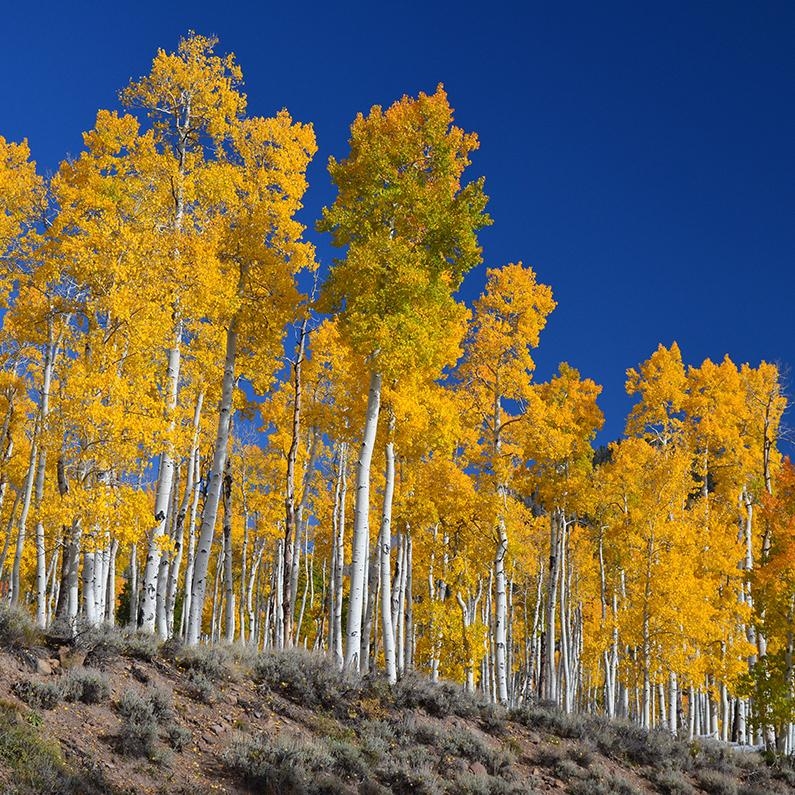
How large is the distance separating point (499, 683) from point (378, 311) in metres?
9.66

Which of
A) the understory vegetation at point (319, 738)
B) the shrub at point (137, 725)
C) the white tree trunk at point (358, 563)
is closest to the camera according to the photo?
the understory vegetation at point (319, 738)

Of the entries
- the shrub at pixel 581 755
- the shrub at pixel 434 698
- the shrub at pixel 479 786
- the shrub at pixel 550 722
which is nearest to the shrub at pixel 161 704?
the shrub at pixel 479 786

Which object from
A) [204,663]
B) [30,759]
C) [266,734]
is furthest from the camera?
[204,663]

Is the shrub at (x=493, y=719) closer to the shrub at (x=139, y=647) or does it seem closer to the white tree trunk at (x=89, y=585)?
the shrub at (x=139, y=647)

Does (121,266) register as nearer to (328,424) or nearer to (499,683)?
(328,424)

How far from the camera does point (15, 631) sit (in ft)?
32.9

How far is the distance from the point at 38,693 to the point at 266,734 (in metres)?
3.31

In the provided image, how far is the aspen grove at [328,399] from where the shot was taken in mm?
13555

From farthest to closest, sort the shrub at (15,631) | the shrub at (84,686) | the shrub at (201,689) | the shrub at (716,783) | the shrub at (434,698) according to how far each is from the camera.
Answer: the shrub at (716,783) → the shrub at (434,698) → the shrub at (201,689) → the shrub at (15,631) → the shrub at (84,686)

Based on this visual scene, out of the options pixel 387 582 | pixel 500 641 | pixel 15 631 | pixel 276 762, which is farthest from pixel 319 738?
pixel 500 641

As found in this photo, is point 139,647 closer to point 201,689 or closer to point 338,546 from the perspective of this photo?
point 201,689

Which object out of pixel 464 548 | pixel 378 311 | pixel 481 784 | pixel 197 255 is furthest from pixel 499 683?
pixel 197 255

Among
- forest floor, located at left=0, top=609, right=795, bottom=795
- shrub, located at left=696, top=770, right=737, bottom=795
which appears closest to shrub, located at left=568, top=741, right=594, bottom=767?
forest floor, located at left=0, top=609, right=795, bottom=795

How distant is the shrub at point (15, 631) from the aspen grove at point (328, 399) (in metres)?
0.83
